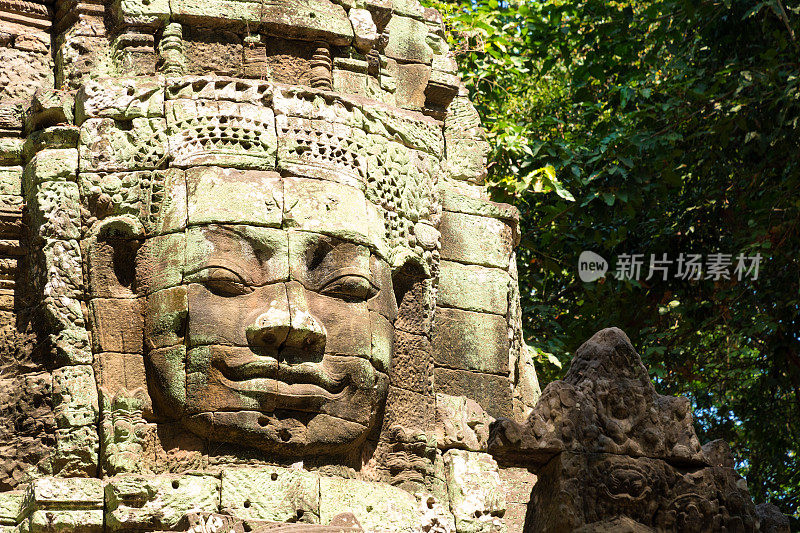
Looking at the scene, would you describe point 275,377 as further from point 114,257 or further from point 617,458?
point 617,458

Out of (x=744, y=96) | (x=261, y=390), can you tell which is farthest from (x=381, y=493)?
(x=744, y=96)

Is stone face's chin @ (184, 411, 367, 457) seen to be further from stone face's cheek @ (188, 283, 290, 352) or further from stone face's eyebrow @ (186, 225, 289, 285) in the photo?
stone face's eyebrow @ (186, 225, 289, 285)

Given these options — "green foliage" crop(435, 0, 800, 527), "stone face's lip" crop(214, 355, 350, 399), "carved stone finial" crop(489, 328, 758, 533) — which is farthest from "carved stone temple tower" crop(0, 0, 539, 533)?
"green foliage" crop(435, 0, 800, 527)

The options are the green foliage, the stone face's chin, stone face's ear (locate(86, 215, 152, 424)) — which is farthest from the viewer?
the green foliage

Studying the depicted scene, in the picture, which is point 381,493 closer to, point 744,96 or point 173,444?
point 173,444

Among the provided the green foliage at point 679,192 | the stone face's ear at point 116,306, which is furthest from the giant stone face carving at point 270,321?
the green foliage at point 679,192

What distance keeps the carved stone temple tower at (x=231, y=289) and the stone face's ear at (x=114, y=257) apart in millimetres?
13

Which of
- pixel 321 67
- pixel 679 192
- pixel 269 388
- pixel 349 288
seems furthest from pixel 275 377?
pixel 679 192

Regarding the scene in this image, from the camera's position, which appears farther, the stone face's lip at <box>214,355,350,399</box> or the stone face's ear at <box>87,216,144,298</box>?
the stone face's ear at <box>87,216,144,298</box>

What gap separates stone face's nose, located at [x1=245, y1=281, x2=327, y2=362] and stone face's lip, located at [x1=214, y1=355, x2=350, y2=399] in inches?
3.0

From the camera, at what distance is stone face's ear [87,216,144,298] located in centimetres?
779

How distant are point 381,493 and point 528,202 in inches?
274

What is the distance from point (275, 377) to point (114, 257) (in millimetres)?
1248

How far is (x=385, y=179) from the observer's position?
27.3 feet
